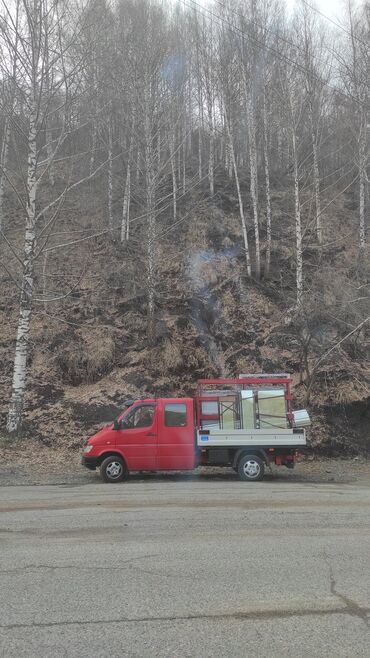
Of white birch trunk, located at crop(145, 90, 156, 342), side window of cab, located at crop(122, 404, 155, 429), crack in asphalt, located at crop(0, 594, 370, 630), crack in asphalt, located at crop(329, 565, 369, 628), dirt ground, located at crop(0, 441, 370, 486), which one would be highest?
white birch trunk, located at crop(145, 90, 156, 342)

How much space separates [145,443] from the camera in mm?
12531

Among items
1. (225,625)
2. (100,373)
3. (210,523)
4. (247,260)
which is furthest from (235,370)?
(225,625)

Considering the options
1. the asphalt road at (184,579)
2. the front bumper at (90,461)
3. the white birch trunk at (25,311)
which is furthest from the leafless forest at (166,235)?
the asphalt road at (184,579)

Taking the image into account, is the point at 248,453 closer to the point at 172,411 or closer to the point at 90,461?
the point at 172,411

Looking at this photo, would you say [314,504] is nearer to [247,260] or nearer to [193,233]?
[247,260]

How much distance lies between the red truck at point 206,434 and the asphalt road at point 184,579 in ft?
10.2

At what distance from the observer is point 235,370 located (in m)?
19.1

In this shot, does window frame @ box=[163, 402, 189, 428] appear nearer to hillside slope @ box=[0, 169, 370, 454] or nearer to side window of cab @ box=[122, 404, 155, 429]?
side window of cab @ box=[122, 404, 155, 429]

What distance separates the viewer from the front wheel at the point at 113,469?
12.3m

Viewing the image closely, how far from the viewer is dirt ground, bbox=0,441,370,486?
12.6m

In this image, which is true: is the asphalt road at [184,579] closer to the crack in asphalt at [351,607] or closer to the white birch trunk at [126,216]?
the crack in asphalt at [351,607]

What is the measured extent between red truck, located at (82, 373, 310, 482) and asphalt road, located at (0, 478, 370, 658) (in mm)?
3110

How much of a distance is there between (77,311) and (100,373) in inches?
155

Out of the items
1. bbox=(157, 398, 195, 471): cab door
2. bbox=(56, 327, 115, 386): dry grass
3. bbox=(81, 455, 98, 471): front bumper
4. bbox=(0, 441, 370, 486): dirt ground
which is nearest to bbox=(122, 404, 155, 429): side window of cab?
bbox=(157, 398, 195, 471): cab door
